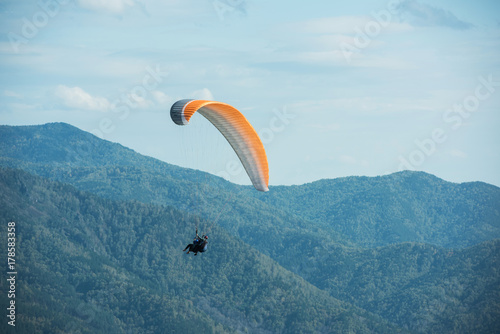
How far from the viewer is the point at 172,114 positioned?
157 ft

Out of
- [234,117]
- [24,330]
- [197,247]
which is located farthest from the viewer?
[24,330]

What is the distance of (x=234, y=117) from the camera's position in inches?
2137

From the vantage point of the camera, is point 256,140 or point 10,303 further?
point 10,303

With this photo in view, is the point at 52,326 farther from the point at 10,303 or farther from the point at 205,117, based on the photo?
the point at 205,117

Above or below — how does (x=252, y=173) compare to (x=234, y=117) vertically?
below

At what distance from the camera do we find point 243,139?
55.4 metres

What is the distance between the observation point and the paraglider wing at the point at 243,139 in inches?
2133

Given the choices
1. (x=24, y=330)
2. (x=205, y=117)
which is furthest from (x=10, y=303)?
(x=205, y=117)

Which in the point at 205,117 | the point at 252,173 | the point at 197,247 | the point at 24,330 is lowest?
the point at 24,330

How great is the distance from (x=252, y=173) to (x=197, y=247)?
10.5m

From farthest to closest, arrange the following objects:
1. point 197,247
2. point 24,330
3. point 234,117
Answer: point 24,330, point 234,117, point 197,247

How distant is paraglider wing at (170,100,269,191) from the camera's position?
54188mm

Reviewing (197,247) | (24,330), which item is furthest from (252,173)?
(24,330)

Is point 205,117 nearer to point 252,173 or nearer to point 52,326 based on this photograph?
point 252,173
